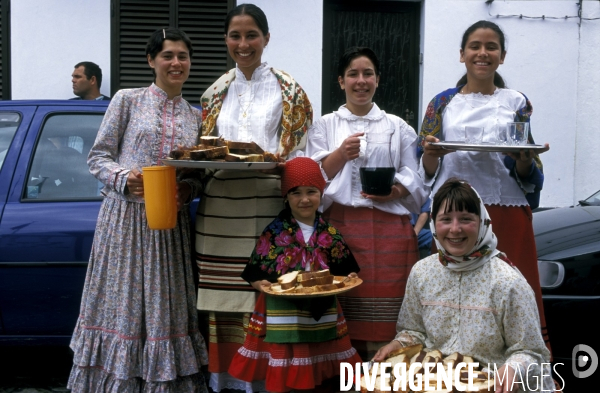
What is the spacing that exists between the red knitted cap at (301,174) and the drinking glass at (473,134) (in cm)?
71

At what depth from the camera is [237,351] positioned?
3455 millimetres

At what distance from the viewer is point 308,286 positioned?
10.1ft

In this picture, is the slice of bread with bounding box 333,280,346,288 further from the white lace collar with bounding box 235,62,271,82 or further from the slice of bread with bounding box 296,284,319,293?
the white lace collar with bounding box 235,62,271,82

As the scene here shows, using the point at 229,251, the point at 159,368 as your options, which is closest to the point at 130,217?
the point at 229,251

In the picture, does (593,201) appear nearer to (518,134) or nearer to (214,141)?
(518,134)

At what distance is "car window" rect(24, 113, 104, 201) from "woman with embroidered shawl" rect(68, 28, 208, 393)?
0.56 m

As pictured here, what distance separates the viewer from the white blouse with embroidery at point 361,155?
3.53 m

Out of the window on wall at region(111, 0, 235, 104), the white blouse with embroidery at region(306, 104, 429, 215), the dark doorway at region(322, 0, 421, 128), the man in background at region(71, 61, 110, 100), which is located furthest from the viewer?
the dark doorway at region(322, 0, 421, 128)

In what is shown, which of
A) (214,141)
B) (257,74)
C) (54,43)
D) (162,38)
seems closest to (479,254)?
(214,141)

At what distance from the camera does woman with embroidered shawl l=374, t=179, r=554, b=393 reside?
281 centimetres

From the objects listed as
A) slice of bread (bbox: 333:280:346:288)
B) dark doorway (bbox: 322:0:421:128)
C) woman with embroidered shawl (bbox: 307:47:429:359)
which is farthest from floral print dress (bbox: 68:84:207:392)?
dark doorway (bbox: 322:0:421:128)

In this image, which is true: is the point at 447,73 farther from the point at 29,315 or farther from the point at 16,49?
the point at 29,315

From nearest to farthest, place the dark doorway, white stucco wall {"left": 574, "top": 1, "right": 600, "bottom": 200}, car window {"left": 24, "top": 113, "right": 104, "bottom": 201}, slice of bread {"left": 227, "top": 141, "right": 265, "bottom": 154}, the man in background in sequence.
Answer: slice of bread {"left": 227, "top": 141, "right": 265, "bottom": 154} → car window {"left": 24, "top": 113, "right": 104, "bottom": 201} → the man in background → the dark doorway → white stucco wall {"left": 574, "top": 1, "right": 600, "bottom": 200}

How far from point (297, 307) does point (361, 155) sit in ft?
2.64
